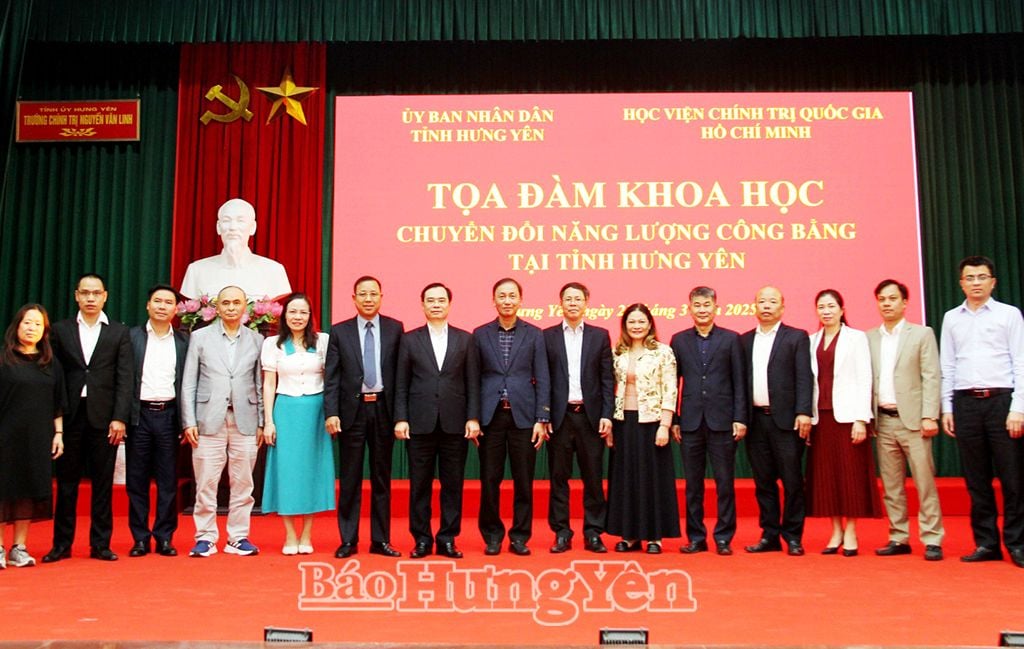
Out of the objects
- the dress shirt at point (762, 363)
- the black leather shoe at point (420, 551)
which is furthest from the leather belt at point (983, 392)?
the black leather shoe at point (420, 551)

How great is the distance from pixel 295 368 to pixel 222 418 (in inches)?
15.0

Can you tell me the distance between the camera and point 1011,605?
2807 millimetres

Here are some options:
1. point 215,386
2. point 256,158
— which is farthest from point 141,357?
point 256,158

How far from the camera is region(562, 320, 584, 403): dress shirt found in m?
3.97

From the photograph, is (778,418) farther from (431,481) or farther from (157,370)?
(157,370)

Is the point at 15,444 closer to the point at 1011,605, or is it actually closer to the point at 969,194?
the point at 1011,605

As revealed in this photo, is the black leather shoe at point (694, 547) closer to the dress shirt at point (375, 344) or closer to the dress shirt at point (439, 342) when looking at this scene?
the dress shirt at point (439, 342)

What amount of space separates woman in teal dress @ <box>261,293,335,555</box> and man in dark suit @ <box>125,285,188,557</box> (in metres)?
0.42

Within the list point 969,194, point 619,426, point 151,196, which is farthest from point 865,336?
point 151,196

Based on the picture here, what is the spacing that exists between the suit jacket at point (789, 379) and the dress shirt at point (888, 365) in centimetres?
31

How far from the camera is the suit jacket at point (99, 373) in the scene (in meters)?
3.76

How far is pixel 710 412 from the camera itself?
3.95 metres
